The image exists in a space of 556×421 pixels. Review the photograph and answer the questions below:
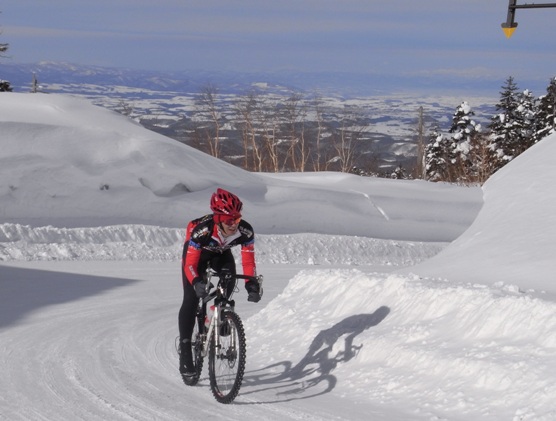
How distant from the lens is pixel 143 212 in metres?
27.6

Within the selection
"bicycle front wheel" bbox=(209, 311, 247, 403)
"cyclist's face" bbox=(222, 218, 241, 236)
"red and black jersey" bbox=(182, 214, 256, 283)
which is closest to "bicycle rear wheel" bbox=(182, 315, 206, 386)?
"bicycle front wheel" bbox=(209, 311, 247, 403)

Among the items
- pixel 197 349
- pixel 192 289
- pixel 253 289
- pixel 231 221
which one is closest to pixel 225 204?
pixel 231 221

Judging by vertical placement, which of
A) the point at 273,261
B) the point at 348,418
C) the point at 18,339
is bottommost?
the point at 273,261

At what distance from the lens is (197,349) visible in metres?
8.63

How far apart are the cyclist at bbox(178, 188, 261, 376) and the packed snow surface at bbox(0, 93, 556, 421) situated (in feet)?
2.15

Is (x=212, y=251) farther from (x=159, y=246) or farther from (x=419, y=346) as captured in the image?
(x=159, y=246)

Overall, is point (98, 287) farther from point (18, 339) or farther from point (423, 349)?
point (423, 349)

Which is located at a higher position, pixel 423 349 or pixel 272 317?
pixel 423 349

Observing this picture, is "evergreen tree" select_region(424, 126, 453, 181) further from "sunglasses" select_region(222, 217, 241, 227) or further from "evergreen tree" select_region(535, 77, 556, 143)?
"sunglasses" select_region(222, 217, 241, 227)

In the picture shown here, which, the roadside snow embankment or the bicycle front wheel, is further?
the roadside snow embankment

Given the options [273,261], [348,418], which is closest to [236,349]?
[348,418]

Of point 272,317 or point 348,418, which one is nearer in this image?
point 348,418

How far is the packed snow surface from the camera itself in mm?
7695

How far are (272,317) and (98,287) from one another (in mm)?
6769
